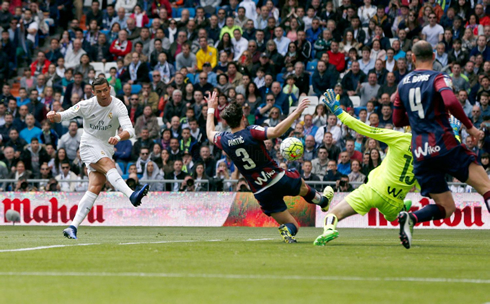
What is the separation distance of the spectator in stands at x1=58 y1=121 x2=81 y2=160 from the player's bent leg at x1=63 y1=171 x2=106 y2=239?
9344 mm

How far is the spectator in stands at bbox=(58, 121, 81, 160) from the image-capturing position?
21256 mm

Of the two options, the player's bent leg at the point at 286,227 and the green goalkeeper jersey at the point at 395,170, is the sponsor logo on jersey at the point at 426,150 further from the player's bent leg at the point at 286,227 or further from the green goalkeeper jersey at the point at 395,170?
the player's bent leg at the point at 286,227

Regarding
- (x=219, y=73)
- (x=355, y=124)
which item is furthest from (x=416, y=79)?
(x=219, y=73)

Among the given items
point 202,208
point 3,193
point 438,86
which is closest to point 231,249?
point 438,86

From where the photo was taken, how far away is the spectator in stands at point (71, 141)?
69.7ft

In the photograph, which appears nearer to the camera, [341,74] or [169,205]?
[169,205]

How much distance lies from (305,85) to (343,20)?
2.73 m

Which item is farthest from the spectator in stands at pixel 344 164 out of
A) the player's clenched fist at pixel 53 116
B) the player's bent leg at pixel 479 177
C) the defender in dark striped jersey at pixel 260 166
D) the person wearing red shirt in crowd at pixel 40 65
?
the person wearing red shirt in crowd at pixel 40 65

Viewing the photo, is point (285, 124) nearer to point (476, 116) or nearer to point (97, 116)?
point (97, 116)

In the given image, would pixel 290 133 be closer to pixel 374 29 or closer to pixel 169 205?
pixel 169 205

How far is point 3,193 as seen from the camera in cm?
1962

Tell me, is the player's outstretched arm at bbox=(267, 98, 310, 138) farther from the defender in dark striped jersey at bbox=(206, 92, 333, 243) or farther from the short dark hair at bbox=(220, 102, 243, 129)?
the short dark hair at bbox=(220, 102, 243, 129)

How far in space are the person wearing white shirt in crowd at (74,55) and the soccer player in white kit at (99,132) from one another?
43.9 feet

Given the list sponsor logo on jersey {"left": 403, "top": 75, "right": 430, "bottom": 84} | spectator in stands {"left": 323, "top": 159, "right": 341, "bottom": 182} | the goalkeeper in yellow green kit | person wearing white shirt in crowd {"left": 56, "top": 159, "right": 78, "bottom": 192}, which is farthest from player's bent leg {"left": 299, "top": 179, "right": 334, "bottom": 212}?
person wearing white shirt in crowd {"left": 56, "top": 159, "right": 78, "bottom": 192}
